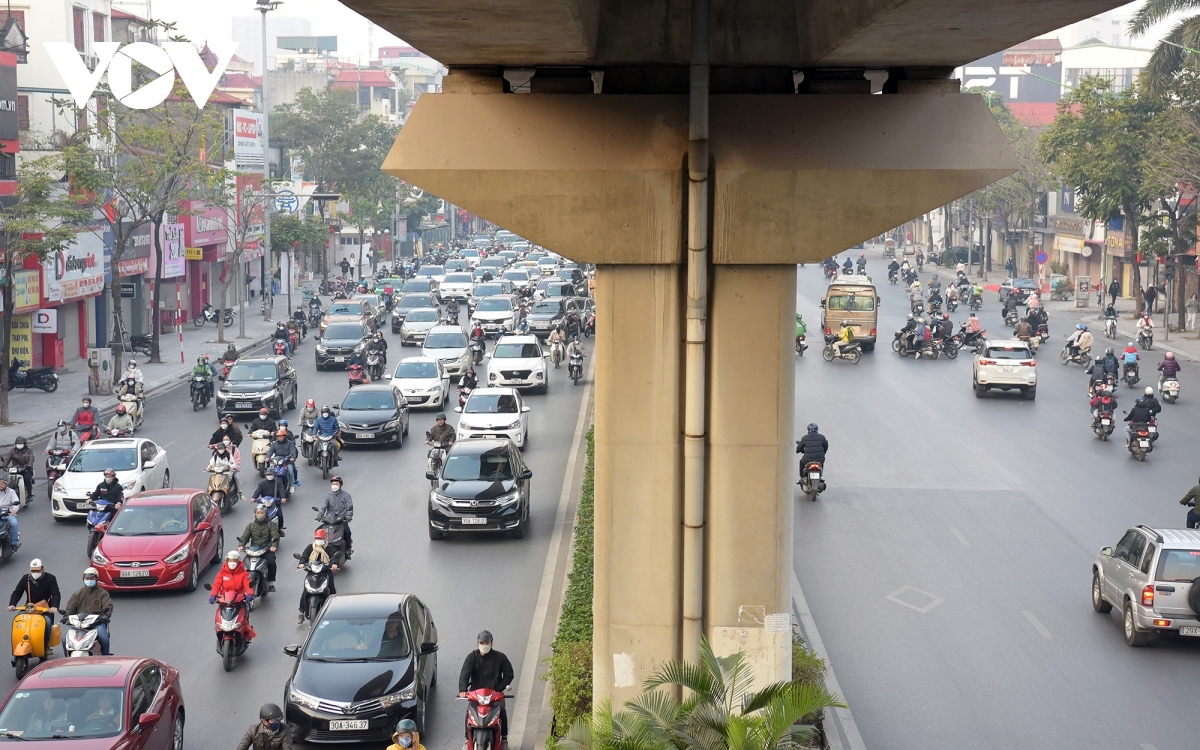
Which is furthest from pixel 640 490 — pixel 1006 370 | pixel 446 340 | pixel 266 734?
pixel 446 340

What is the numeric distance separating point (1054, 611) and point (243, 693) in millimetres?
9761

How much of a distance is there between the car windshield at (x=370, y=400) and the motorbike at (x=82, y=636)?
51.6 feet

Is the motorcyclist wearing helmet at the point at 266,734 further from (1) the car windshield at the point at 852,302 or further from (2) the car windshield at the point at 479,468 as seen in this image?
(1) the car windshield at the point at 852,302

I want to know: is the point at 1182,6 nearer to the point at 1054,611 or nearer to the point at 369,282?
the point at 1054,611

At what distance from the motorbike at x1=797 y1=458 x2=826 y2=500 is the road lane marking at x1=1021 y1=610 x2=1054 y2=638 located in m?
7.03

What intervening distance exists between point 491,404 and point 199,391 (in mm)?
10093

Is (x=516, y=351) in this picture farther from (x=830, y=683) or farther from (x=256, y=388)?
(x=830, y=683)

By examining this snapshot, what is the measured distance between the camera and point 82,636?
14703 mm

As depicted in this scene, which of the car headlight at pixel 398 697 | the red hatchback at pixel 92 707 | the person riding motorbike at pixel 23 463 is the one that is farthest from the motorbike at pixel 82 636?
the person riding motorbike at pixel 23 463

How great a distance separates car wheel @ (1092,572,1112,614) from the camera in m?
17.8

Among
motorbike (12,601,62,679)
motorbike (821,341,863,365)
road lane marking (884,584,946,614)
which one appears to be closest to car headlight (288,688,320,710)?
motorbike (12,601,62,679)

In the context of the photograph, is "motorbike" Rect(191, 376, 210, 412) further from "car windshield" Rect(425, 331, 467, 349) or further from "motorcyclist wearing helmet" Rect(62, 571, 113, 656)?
"motorcyclist wearing helmet" Rect(62, 571, 113, 656)

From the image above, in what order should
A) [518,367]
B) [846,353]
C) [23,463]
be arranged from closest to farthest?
1. [23,463]
2. [518,367]
3. [846,353]

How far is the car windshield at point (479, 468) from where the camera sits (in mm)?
22219
